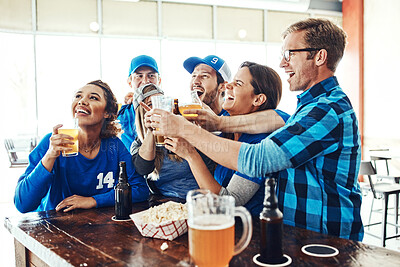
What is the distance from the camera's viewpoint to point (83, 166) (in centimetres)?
196

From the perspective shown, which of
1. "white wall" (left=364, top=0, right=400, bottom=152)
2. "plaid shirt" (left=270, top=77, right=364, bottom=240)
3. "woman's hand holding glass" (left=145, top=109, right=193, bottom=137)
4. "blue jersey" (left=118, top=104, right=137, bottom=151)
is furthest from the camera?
"white wall" (left=364, top=0, right=400, bottom=152)

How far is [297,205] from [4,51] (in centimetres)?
A: 617

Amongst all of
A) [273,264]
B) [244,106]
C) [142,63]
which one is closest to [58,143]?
[244,106]

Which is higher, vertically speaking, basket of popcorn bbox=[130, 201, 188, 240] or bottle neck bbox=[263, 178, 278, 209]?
bottle neck bbox=[263, 178, 278, 209]

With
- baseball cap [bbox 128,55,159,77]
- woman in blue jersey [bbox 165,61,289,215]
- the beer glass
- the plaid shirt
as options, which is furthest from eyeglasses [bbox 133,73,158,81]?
the plaid shirt

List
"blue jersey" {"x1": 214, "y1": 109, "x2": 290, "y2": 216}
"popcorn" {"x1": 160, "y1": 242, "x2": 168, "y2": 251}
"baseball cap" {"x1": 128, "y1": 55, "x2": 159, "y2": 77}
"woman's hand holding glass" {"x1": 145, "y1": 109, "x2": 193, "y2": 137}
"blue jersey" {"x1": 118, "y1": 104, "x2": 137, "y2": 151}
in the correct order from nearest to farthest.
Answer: "popcorn" {"x1": 160, "y1": 242, "x2": 168, "y2": 251} → "woman's hand holding glass" {"x1": 145, "y1": 109, "x2": 193, "y2": 137} → "blue jersey" {"x1": 214, "y1": 109, "x2": 290, "y2": 216} → "blue jersey" {"x1": 118, "y1": 104, "x2": 137, "y2": 151} → "baseball cap" {"x1": 128, "y1": 55, "x2": 159, "y2": 77}

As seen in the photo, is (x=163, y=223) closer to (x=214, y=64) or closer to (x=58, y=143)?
(x=58, y=143)

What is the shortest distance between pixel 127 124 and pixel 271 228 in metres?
2.14

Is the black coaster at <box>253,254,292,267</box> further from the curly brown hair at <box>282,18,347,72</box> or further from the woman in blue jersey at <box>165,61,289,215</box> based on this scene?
the curly brown hair at <box>282,18,347,72</box>

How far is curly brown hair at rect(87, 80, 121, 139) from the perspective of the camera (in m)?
2.13

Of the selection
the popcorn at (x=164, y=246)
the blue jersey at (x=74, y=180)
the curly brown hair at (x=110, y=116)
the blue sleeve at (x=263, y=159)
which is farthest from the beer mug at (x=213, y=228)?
the curly brown hair at (x=110, y=116)

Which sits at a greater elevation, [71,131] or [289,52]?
[289,52]

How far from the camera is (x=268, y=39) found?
25.2 feet

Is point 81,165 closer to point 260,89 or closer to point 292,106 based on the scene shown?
point 260,89
